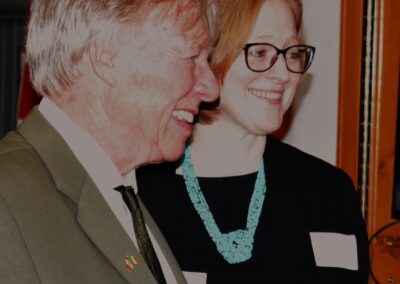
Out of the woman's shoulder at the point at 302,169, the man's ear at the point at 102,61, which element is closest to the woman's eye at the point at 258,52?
the woman's shoulder at the point at 302,169

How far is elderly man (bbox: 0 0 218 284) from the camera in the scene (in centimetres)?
136

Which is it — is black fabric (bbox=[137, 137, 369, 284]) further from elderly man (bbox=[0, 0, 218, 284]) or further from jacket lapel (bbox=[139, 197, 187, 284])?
elderly man (bbox=[0, 0, 218, 284])

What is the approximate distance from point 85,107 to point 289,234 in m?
0.99

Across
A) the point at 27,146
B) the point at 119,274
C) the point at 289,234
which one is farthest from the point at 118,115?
the point at 289,234

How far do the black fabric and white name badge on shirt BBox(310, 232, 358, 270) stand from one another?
0.02m

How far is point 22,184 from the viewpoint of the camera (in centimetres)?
134

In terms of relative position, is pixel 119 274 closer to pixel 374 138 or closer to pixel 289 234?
pixel 289 234

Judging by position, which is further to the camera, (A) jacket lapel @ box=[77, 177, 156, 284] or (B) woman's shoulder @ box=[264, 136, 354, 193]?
(B) woman's shoulder @ box=[264, 136, 354, 193]

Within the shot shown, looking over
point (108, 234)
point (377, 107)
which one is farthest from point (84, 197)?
point (377, 107)

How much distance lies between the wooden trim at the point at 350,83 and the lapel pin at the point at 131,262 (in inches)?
70.3

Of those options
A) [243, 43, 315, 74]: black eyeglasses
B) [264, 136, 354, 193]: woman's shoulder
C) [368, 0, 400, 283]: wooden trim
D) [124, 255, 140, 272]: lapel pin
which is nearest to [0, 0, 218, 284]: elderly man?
[124, 255, 140, 272]: lapel pin

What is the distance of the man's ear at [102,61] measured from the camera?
1.53 meters

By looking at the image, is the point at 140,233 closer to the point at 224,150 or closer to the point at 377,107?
the point at 224,150

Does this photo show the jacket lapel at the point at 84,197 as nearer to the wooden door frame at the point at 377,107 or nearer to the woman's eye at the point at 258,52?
the woman's eye at the point at 258,52
